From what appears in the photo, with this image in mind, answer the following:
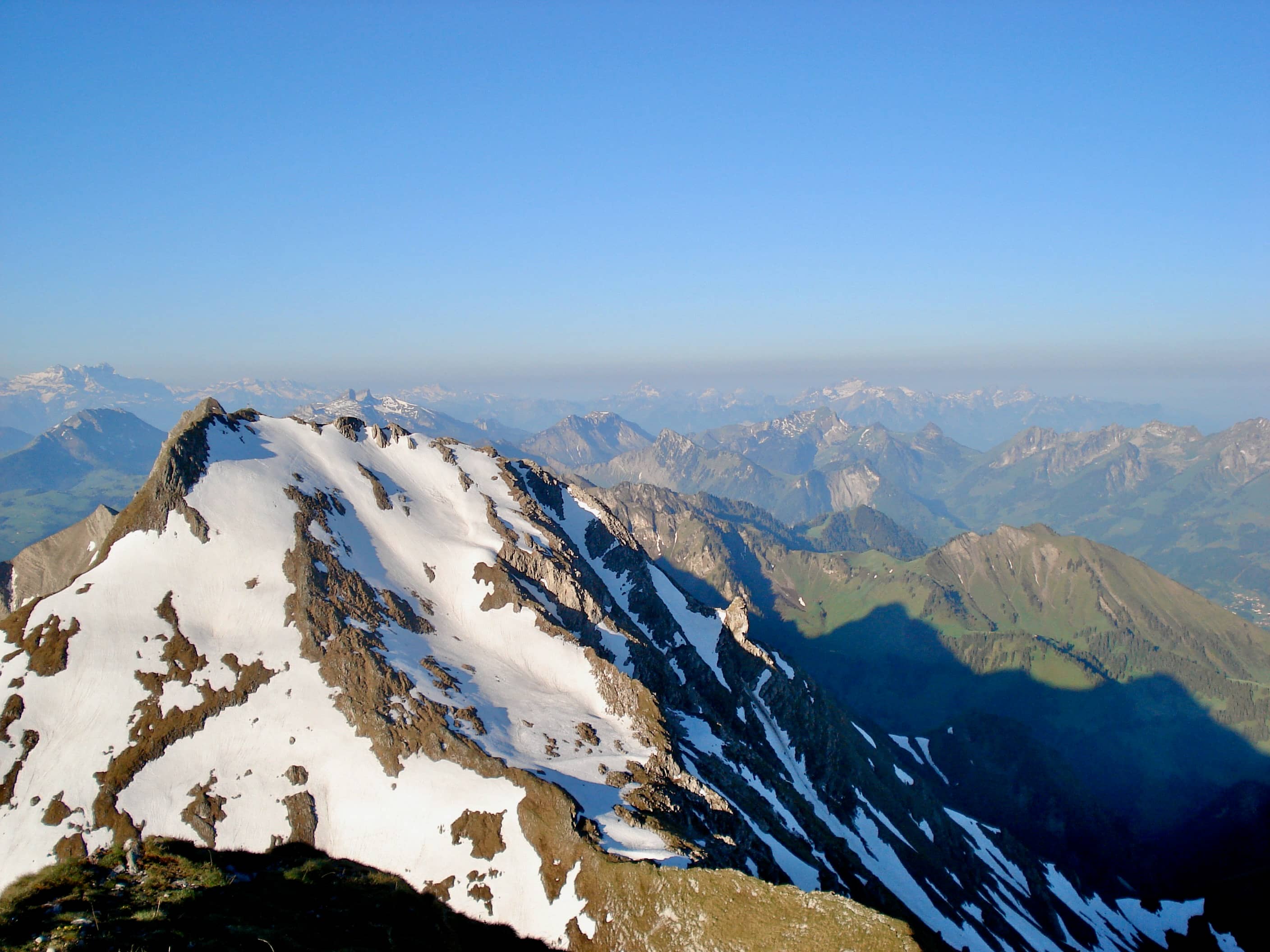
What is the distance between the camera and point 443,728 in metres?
77.8

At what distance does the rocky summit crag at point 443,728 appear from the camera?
205ft

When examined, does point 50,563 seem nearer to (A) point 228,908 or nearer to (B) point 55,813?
(B) point 55,813

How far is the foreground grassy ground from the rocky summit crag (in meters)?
3.16

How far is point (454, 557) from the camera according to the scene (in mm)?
118562

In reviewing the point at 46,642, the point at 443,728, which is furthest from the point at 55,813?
the point at 443,728

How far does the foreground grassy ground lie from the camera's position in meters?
37.8

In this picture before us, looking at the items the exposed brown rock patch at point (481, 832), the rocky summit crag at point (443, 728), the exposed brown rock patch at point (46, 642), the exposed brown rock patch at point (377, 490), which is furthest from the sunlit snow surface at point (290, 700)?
the exposed brown rock patch at point (46, 642)

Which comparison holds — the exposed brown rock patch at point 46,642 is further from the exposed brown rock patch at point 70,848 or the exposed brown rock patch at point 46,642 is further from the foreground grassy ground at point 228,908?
the foreground grassy ground at point 228,908

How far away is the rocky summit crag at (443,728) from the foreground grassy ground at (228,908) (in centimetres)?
316

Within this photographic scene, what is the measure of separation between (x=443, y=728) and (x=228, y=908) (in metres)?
32.5

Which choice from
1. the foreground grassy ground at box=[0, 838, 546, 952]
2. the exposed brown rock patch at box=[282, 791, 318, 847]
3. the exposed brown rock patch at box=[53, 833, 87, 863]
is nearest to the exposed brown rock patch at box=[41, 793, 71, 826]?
the exposed brown rock patch at box=[53, 833, 87, 863]

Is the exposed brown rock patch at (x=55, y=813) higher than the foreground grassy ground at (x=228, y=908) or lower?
lower

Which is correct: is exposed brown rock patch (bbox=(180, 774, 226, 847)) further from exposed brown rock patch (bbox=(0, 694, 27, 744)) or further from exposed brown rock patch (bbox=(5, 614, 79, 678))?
exposed brown rock patch (bbox=(5, 614, 79, 678))

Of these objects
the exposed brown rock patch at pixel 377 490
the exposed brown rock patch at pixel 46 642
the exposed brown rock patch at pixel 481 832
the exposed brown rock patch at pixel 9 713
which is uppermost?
the exposed brown rock patch at pixel 377 490
